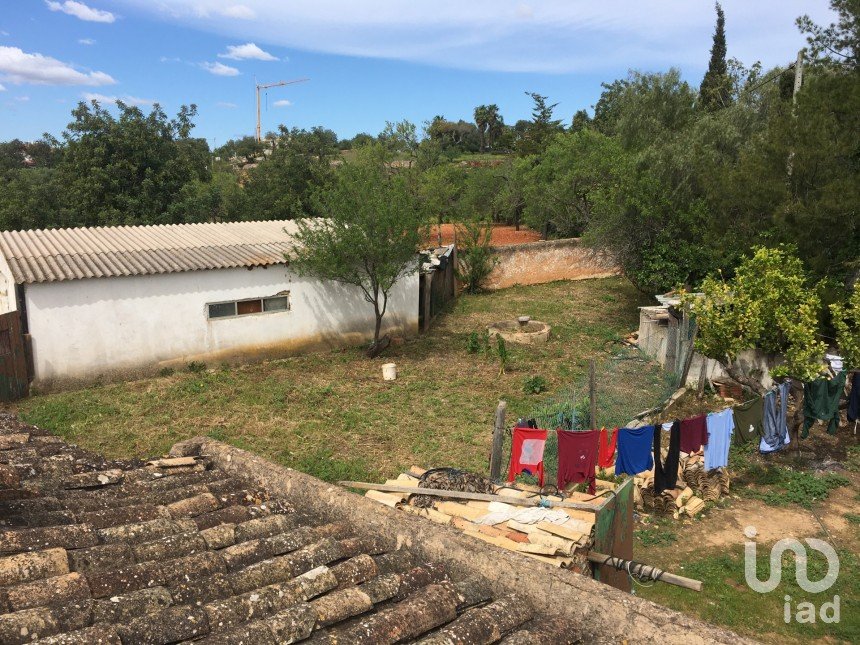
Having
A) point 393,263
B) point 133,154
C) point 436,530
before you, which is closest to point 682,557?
point 436,530

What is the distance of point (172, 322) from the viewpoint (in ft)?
49.5

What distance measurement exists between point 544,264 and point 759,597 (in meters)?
19.8

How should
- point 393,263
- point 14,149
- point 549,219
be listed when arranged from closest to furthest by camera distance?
point 393,263 → point 549,219 → point 14,149

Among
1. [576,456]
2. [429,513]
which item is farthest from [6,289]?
[576,456]

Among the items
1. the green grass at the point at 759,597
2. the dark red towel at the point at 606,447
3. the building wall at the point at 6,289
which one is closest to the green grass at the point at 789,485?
the green grass at the point at 759,597

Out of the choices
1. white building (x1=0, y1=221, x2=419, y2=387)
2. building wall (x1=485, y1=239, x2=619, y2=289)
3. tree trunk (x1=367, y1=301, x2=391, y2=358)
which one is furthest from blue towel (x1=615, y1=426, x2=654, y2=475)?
building wall (x1=485, y1=239, x2=619, y2=289)

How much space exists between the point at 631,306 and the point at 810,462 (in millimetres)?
11601

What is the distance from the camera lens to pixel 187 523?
405cm

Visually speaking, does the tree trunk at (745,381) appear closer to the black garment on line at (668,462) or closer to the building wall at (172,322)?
the black garment on line at (668,462)

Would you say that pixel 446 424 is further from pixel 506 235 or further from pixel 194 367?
pixel 506 235

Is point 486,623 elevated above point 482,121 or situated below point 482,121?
below

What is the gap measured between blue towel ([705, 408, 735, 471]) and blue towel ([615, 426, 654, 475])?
1126 millimetres

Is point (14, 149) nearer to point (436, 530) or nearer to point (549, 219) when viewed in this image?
point (549, 219)

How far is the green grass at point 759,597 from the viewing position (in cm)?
707
